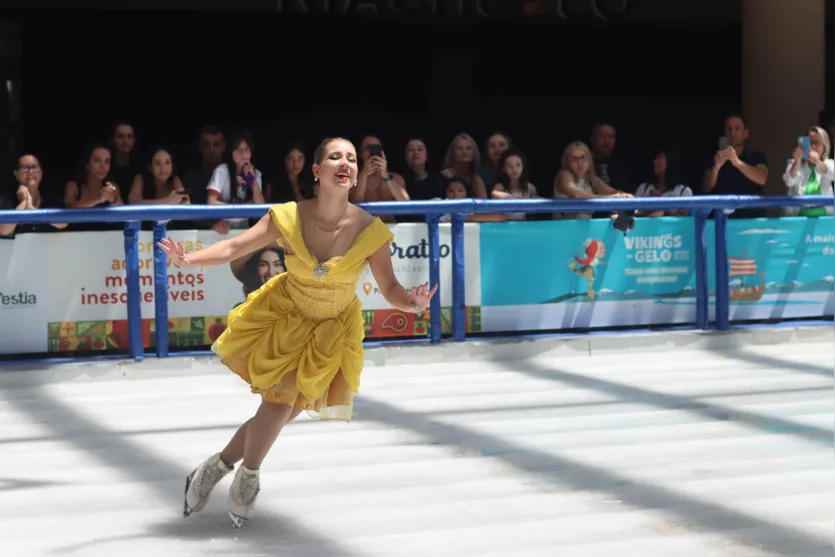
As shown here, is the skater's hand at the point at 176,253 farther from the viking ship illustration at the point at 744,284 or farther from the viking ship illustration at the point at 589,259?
the viking ship illustration at the point at 744,284

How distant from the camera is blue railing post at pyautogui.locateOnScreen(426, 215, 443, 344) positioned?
26.9 feet

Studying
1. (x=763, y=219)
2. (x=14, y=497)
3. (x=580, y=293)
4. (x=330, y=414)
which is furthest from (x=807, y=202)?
(x=14, y=497)

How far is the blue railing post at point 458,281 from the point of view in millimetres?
8219

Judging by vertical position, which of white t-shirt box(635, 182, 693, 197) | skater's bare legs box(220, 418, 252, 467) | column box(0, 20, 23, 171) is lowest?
skater's bare legs box(220, 418, 252, 467)

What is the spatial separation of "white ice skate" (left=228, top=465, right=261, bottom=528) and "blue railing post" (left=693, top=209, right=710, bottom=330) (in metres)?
4.97

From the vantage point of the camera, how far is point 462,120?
13.3m

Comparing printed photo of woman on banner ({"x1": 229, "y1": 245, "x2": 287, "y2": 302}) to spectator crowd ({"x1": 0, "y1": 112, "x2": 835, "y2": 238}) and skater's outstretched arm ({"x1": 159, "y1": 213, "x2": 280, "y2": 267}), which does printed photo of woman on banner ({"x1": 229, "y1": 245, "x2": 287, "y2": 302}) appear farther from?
skater's outstretched arm ({"x1": 159, "y1": 213, "x2": 280, "y2": 267})

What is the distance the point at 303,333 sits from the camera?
450 cm

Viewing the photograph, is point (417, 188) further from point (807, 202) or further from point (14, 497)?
point (14, 497)

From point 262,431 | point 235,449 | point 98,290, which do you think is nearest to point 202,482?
point 235,449

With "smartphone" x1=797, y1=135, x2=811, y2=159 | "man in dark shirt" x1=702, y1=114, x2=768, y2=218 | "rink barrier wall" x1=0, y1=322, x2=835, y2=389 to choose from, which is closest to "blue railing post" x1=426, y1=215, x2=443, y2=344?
"rink barrier wall" x1=0, y1=322, x2=835, y2=389

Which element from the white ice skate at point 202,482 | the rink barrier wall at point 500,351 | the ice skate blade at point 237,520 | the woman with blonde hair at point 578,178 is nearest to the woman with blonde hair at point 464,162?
the woman with blonde hair at point 578,178

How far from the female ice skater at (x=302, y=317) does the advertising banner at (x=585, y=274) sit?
3.83 meters

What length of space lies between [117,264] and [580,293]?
2.96 meters
